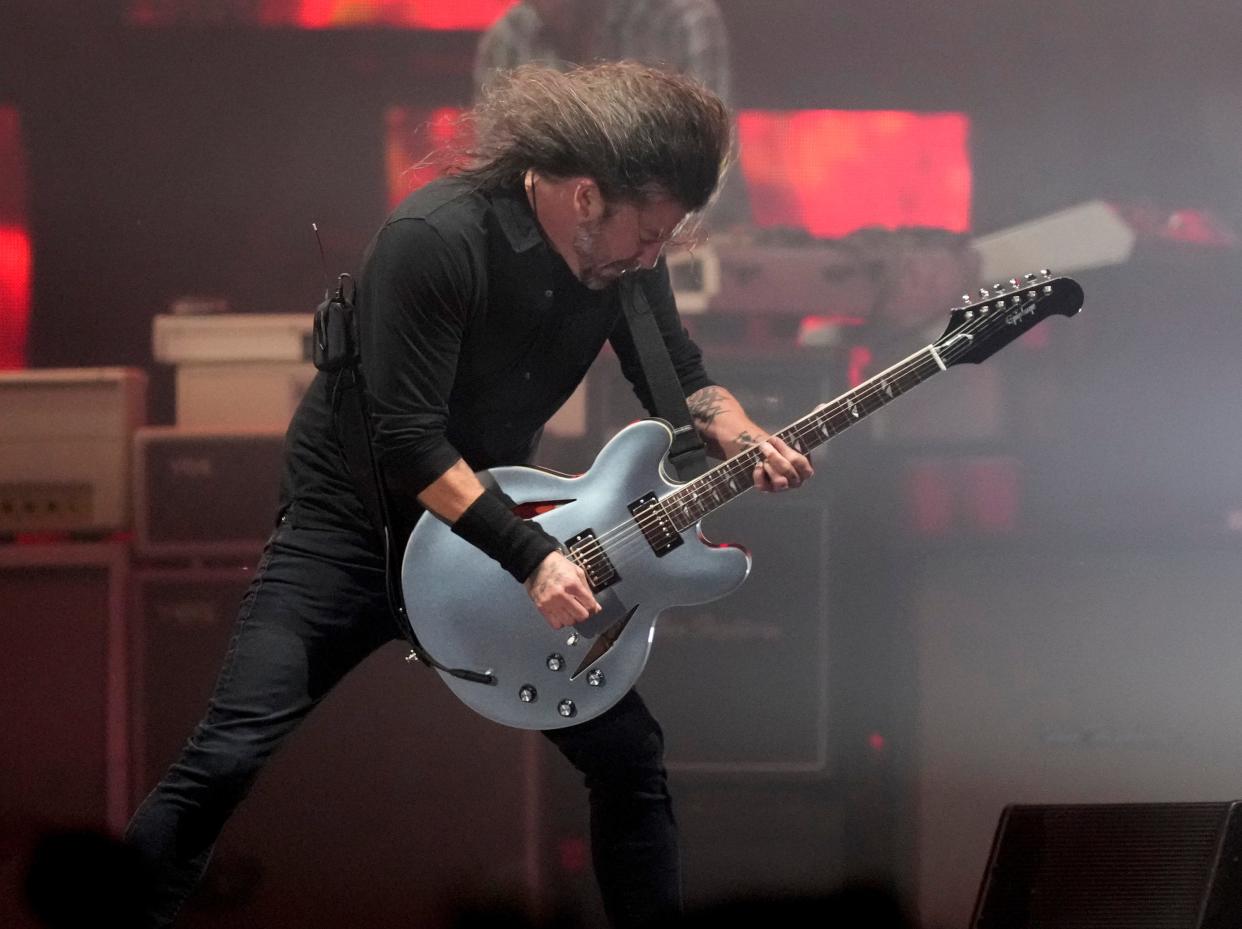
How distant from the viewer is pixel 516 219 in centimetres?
220

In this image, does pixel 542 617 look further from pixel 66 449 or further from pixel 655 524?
pixel 66 449

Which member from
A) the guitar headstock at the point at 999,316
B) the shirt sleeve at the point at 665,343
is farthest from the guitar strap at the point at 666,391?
the guitar headstock at the point at 999,316

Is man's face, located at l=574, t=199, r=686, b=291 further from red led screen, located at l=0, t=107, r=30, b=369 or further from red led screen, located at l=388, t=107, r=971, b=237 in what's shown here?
red led screen, located at l=0, t=107, r=30, b=369

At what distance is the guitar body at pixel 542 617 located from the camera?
2.24 meters

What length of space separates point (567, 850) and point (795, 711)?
563 mm

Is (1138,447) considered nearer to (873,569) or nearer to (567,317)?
(873,569)

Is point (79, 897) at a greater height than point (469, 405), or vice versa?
point (469, 405)

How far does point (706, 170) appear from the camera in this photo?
7.02 ft

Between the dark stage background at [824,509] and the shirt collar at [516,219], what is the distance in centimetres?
87

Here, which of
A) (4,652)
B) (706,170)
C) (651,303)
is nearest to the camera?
(706,170)

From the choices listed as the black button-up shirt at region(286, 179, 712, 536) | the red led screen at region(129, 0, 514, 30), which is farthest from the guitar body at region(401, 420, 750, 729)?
the red led screen at region(129, 0, 514, 30)

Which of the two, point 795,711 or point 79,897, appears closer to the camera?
point 79,897

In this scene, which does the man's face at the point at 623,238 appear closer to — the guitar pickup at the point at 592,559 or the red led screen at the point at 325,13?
the guitar pickup at the point at 592,559

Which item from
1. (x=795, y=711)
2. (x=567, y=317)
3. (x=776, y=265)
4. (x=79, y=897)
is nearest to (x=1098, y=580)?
(x=795, y=711)
